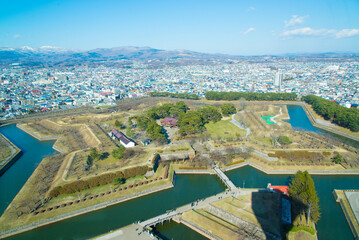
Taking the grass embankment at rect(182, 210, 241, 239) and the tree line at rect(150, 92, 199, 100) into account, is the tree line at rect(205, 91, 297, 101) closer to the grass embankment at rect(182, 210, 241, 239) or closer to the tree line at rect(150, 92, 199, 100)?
the tree line at rect(150, 92, 199, 100)

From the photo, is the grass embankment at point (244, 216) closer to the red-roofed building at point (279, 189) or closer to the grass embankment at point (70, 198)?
the red-roofed building at point (279, 189)

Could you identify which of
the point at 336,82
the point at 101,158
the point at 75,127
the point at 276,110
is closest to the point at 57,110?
the point at 75,127

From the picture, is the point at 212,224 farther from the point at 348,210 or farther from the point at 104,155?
the point at 104,155

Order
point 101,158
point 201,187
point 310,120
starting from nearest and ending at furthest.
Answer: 1. point 201,187
2. point 101,158
3. point 310,120

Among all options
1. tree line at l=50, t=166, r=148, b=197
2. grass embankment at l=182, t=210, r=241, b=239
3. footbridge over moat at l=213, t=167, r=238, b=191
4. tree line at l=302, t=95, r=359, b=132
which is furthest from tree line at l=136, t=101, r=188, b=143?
tree line at l=302, t=95, r=359, b=132

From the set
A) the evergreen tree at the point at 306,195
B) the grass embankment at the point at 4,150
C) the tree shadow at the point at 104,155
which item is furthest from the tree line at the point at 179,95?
→ the evergreen tree at the point at 306,195

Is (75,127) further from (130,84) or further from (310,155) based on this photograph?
(130,84)
